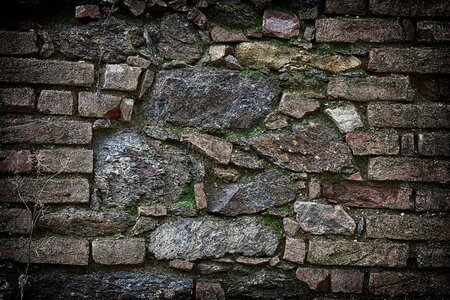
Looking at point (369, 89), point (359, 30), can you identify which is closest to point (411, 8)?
point (359, 30)

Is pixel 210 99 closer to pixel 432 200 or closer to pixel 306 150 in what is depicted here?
pixel 306 150

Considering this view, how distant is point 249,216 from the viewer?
221 centimetres

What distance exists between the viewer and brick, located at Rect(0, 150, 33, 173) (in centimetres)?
214

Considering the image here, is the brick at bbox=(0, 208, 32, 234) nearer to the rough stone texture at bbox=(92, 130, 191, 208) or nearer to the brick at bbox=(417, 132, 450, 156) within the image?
the rough stone texture at bbox=(92, 130, 191, 208)

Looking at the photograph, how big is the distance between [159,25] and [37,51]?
0.57 meters

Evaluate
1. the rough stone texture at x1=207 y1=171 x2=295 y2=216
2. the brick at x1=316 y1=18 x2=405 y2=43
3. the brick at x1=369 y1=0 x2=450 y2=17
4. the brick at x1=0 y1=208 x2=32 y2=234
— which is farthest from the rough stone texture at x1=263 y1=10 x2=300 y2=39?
the brick at x1=0 y1=208 x2=32 y2=234

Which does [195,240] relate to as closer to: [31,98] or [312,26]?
[31,98]

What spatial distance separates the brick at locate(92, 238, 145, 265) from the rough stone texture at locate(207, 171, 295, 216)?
0.38 m

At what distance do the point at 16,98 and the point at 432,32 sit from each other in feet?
6.38

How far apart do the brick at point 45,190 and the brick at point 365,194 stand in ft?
3.68

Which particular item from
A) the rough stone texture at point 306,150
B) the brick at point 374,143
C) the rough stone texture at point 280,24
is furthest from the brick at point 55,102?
the brick at point 374,143

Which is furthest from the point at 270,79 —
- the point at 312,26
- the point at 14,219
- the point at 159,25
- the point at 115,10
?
the point at 14,219

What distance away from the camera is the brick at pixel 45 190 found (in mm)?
2135

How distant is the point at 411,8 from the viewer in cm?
223
